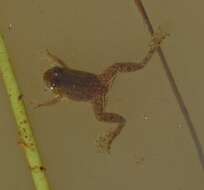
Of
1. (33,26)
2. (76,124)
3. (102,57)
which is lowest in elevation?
(76,124)

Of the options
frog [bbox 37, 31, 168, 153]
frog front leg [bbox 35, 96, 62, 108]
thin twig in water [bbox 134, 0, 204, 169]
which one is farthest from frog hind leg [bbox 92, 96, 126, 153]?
thin twig in water [bbox 134, 0, 204, 169]

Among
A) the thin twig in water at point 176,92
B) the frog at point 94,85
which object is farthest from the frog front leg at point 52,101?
the thin twig in water at point 176,92

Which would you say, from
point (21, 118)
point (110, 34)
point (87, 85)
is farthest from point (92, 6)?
point (21, 118)

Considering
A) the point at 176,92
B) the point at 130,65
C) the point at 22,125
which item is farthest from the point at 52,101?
the point at 176,92

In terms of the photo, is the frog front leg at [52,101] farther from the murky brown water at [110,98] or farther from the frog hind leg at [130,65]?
the frog hind leg at [130,65]

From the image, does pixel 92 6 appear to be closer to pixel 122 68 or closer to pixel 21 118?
pixel 122 68

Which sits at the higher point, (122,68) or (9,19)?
(9,19)
